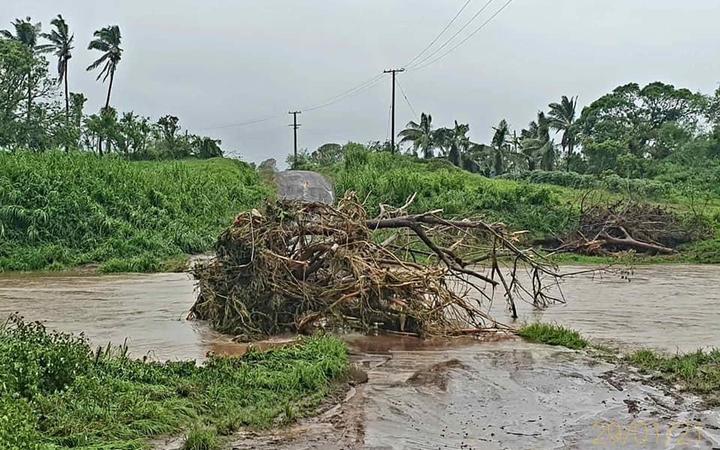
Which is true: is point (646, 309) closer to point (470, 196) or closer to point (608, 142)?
point (470, 196)

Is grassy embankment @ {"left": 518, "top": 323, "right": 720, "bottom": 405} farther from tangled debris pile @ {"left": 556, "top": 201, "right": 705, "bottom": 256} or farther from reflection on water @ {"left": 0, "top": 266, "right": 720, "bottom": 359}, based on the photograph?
tangled debris pile @ {"left": 556, "top": 201, "right": 705, "bottom": 256}

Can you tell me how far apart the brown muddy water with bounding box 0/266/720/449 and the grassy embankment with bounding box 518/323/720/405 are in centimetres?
34

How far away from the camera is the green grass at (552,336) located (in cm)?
1219

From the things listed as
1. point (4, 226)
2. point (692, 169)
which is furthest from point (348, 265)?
point (692, 169)

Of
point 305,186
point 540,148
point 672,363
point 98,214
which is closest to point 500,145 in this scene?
point 540,148

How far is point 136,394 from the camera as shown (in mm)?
7184

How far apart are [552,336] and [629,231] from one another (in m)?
18.2

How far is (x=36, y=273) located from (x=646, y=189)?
2861 centimetres

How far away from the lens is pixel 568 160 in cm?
5934

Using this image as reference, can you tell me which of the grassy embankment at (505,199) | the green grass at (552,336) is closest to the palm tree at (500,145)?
the grassy embankment at (505,199)

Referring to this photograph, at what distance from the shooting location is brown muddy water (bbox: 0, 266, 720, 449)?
286 inches

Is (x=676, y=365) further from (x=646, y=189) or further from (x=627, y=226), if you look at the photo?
(x=646, y=189)

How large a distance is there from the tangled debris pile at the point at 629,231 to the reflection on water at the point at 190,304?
4162 millimetres
